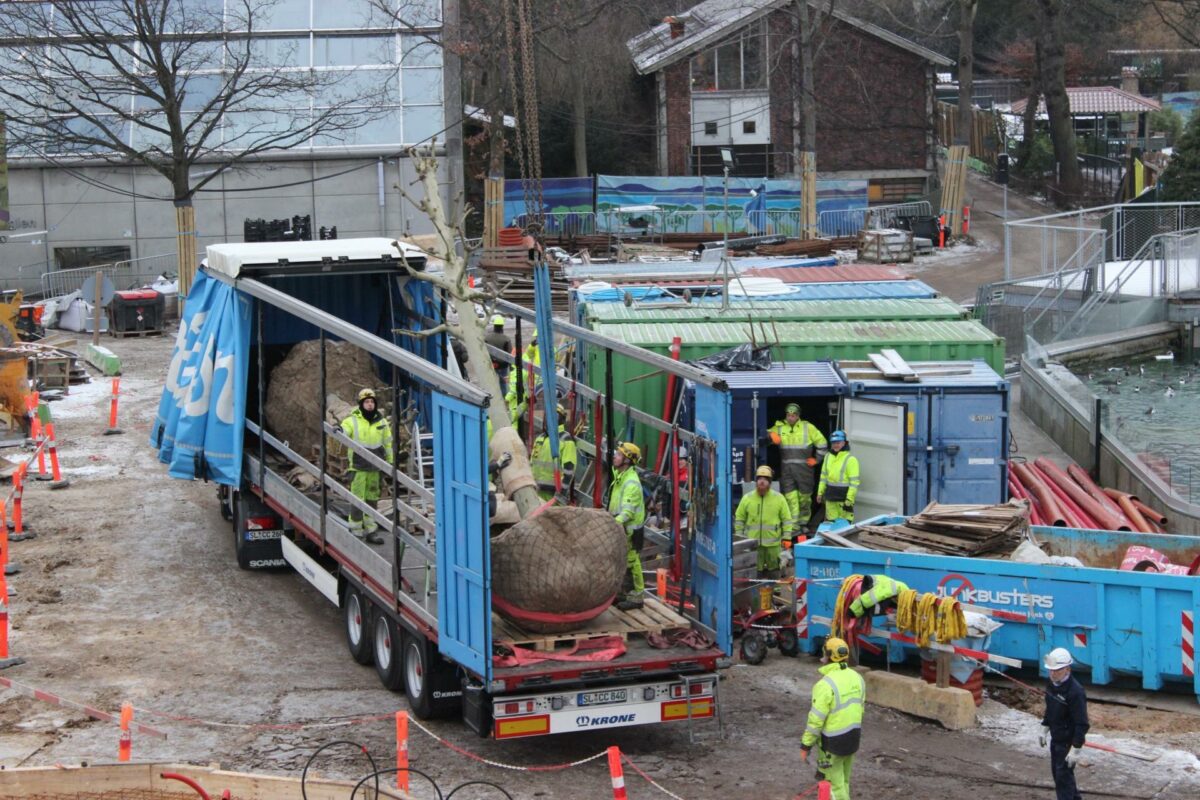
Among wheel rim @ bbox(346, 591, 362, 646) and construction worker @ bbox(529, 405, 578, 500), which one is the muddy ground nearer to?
wheel rim @ bbox(346, 591, 362, 646)

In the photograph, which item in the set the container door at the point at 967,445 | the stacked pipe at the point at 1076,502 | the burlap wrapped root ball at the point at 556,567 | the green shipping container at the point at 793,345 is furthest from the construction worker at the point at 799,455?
the burlap wrapped root ball at the point at 556,567

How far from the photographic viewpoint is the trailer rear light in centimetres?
1047

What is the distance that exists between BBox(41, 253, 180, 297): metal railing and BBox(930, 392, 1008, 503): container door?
77.4ft

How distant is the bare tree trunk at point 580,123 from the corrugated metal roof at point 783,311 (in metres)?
29.1

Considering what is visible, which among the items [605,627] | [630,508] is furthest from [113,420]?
[605,627]

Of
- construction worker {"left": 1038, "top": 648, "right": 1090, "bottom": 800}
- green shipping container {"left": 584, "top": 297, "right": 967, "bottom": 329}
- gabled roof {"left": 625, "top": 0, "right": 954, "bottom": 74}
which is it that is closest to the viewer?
construction worker {"left": 1038, "top": 648, "right": 1090, "bottom": 800}

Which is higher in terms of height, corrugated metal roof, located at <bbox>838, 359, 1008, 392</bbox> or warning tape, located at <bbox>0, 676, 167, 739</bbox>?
corrugated metal roof, located at <bbox>838, 359, 1008, 392</bbox>

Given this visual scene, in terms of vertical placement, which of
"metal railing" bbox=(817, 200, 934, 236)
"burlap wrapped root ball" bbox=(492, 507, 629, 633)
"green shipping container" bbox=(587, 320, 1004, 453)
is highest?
"metal railing" bbox=(817, 200, 934, 236)

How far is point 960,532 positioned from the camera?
13.6m

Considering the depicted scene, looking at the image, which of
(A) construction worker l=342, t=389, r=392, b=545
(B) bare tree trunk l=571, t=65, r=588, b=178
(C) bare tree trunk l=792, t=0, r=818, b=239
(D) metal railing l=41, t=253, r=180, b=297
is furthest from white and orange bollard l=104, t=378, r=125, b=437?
(B) bare tree trunk l=571, t=65, r=588, b=178

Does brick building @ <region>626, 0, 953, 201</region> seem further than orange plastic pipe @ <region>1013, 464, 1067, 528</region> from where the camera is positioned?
Yes

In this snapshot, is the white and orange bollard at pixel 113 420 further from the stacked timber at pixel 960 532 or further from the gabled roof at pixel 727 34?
the gabled roof at pixel 727 34

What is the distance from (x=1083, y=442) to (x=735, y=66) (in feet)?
105

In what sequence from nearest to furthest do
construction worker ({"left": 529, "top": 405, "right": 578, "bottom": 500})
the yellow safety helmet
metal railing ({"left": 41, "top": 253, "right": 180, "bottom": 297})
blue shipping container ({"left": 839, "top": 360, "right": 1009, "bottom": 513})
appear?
the yellow safety helmet → construction worker ({"left": 529, "top": 405, "right": 578, "bottom": 500}) → blue shipping container ({"left": 839, "top": 360, "right": 1009, "bottom": 513}) → metal railing ({"left": 41, "top": 253, "right": 180, "bottom": 297})
